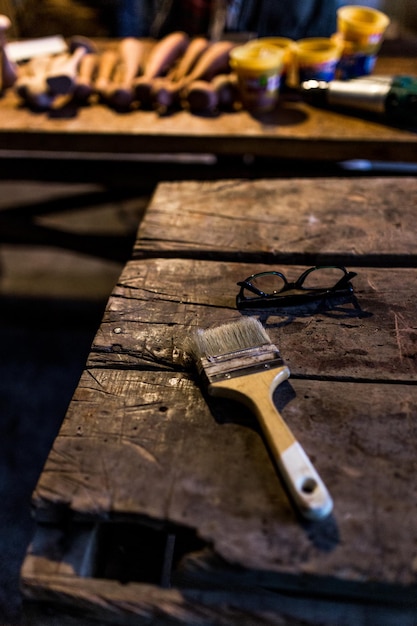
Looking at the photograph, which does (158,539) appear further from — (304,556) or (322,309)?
(322,309)

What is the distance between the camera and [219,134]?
Result: 1.51 m

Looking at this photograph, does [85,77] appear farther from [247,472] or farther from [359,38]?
[247,472]

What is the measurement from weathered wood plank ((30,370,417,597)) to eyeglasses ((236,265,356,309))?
204 mm

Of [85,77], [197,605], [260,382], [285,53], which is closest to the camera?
[197,605]

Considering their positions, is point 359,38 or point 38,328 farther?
point 38,328

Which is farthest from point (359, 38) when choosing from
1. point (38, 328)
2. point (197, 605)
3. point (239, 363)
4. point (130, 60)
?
point (38, 328)

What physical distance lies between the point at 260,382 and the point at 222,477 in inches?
5.9

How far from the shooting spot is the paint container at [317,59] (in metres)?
1.56

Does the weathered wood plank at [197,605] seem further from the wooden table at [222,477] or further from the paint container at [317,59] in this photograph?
the paint container at [317,59]

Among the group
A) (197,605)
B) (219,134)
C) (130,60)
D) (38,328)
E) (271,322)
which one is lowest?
(38,328)

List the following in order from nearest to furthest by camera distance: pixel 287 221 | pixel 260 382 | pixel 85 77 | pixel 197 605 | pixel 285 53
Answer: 1. pixel 197 605
2. pixel 260 382
3. pixel 287 221
4. pixel 285 53
5. pixel 85 77

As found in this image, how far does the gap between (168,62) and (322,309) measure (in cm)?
127

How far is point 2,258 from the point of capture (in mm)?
2916

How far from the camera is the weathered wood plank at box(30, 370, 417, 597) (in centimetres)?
62
